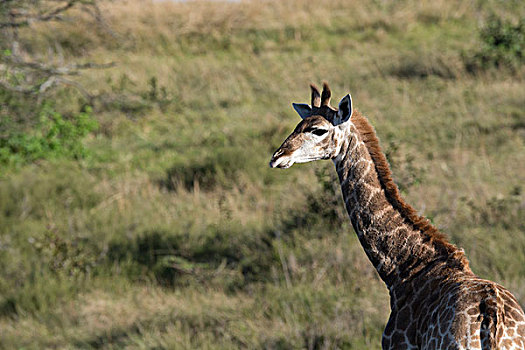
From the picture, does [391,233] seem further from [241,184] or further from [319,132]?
[241,184]

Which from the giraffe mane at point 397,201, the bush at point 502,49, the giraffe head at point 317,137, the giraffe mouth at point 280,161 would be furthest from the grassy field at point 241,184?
the giraffe mouth at point 280,161

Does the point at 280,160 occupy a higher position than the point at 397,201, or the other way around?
the point at 280,160

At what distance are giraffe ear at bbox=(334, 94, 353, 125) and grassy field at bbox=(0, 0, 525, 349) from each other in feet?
8.83

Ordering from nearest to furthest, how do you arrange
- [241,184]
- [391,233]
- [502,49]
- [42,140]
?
[391,233] → [42,140] → [241,184] → [502,49]

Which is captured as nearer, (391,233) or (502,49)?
(391,233)

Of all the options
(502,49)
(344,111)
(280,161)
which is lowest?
(280,161)

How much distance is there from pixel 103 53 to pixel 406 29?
8.38m

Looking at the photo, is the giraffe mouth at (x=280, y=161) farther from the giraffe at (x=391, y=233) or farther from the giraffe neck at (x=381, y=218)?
the giraffe neck at (x=381, y=218)

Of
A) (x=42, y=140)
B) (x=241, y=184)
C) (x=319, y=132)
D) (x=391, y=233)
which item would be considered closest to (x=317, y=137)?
(x=319, y=132)

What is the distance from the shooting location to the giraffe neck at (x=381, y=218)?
453 cm

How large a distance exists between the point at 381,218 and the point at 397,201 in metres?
0.15

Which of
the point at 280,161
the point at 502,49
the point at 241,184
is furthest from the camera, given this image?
the point at 502,49

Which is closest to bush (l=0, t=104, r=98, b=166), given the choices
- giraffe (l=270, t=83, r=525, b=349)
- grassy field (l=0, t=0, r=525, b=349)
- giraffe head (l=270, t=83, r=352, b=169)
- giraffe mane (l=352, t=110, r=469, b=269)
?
grassy field (l=0, t=0, r=525, b=349)

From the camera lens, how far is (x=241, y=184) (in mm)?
Answer: 11781
